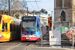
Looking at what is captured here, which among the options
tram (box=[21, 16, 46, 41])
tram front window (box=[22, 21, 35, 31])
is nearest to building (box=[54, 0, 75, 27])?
tram (box=[21, 16, 46, 41])

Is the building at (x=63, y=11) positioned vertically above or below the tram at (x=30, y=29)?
above

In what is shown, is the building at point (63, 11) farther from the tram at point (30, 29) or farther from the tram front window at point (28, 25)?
the tram front window at point (28, 25)

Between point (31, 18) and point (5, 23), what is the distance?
3.17 m

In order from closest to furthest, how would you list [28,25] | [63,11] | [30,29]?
[30,29] < [28,25] < [63,11]

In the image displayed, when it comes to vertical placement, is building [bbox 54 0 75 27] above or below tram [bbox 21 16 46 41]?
above

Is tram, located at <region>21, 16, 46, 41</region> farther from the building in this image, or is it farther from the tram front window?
the building

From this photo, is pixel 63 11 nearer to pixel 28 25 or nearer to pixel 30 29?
pixel 28 25

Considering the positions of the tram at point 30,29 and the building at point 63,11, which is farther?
the building at point 63,11

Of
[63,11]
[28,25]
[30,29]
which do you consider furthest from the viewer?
[63,11]

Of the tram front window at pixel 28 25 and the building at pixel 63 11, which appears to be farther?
the building at pixel 63 11

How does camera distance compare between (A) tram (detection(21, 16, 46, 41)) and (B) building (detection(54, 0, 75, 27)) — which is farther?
(B) building (detection(54, 0, 75, 27))

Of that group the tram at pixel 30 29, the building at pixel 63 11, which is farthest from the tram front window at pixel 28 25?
the building at pixel 63 11

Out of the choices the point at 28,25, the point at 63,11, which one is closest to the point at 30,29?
the point at 28,25

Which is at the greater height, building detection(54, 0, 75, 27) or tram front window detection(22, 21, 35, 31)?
building detection(54, 0, 75, 27)
